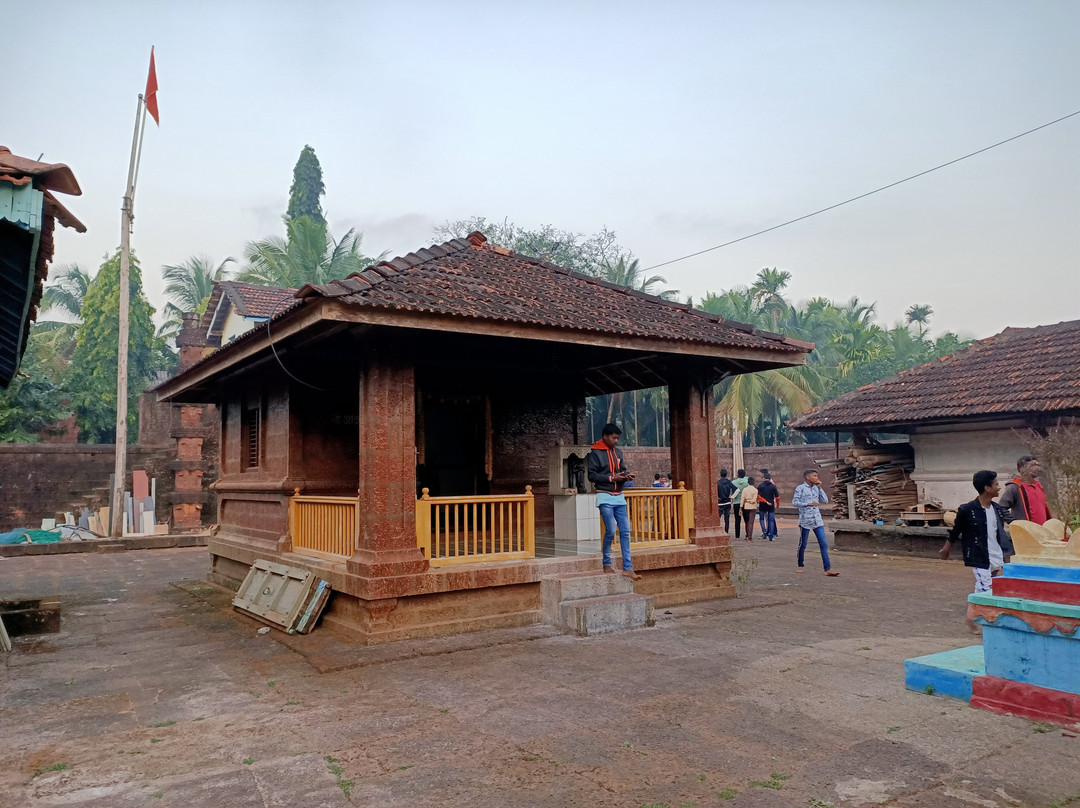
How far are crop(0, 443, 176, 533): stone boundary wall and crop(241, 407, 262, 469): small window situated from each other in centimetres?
1170

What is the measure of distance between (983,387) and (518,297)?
37.1 ft

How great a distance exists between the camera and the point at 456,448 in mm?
10883

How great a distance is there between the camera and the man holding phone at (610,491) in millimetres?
8273

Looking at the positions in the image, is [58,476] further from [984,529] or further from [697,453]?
[984,529]

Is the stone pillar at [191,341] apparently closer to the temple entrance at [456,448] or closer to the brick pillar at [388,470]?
the temple entrance at [456,448]

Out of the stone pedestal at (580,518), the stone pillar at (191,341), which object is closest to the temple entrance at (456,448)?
the stone pedestal at (580,518)

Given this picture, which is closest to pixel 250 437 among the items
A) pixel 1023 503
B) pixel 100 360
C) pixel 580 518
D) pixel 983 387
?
pixel 580 518

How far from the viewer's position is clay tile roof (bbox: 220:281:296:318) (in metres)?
23.0

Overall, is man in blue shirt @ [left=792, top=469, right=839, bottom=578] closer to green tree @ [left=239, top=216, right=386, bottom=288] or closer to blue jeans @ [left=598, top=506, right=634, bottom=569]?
blue jeans @ [left=598, top=506, right=634, bottom=569]

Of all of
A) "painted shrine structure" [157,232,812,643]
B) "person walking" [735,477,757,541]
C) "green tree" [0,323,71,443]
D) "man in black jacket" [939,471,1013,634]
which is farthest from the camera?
"green tree" [0,323,71,443]

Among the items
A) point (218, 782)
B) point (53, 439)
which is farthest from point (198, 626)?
point (53, 439)

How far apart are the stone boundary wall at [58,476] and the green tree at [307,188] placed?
26.1 metres

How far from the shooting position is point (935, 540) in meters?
14.2

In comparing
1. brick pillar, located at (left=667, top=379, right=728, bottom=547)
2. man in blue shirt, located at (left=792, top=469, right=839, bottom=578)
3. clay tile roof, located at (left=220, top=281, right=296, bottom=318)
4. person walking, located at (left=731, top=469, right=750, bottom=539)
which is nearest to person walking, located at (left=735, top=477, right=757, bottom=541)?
person walking, located at (left=731, top=469, right=750, bottom=539)
